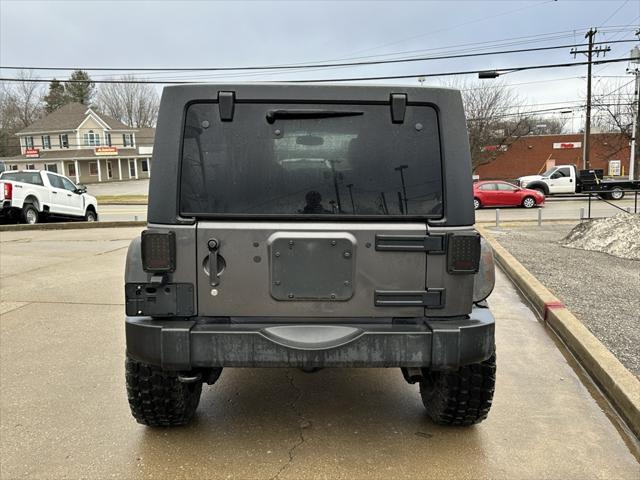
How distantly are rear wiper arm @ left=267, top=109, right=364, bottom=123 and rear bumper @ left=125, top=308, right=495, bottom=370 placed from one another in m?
1.11

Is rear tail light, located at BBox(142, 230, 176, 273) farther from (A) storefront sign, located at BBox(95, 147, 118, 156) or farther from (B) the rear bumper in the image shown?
(A) storefront sign, located at BBox(95, 147, 118, 156)

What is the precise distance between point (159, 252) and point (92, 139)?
214 feet

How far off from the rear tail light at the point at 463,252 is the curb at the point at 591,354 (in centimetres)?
164

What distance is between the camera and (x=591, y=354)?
14.2 feet

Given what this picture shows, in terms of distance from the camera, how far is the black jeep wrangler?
2754 mm

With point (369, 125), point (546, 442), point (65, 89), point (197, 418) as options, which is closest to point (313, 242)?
point (369, 125)

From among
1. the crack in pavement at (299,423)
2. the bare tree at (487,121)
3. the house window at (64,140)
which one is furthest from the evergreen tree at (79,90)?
the crack in pavement at (299,423)

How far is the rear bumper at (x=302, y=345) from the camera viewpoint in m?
2.74

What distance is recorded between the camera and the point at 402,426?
11.3ft

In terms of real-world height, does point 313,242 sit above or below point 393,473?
above

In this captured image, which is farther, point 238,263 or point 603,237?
point 603,237

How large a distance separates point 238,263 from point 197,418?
1.40m

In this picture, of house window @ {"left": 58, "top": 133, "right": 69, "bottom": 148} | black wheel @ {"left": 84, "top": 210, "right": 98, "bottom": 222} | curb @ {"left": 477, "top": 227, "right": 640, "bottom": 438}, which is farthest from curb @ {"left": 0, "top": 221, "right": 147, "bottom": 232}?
house window @ {"left": 58, "top": 133, "right": 69, "bottom": 148}

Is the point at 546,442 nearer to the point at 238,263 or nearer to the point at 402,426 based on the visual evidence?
the point at 402,426
